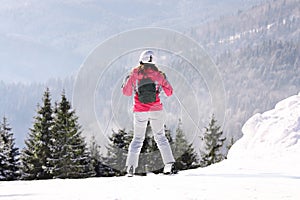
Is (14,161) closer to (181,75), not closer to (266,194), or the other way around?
(181,75)

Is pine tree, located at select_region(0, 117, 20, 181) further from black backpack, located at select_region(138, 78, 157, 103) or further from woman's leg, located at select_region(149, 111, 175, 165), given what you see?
black backpack, located at select_region(138, 78, 157, 103)

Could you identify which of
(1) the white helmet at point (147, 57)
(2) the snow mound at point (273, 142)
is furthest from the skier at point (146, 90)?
(2) the snow mound at point (273, 142)

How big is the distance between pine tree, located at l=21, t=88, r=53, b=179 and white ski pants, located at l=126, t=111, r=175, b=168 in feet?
67.4

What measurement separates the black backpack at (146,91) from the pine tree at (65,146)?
2023 centimetres

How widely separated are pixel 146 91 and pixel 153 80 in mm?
330

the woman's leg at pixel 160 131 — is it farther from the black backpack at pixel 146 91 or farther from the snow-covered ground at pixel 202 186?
the snow-covered ground at pixel 202 186

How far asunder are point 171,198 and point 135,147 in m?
3.75

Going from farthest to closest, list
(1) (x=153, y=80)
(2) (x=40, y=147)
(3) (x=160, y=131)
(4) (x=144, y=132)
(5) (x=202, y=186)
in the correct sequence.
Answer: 1. (2) (x=40, y=147)
2. (3) (x=160, y=131)
3. (4) (x=144, y=132)
4. (1) (x=153, y=80)
5. (5) (x=202, y=186)

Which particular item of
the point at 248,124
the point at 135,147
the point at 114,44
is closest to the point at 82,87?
the point at 114,44

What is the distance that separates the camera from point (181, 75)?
12758 mm

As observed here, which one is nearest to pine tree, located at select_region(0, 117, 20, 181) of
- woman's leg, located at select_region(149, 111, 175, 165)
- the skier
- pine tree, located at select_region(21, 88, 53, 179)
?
pine tree, located at select_region(21, 88, 53, 179)

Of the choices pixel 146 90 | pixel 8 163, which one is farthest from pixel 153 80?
pixel 8 163

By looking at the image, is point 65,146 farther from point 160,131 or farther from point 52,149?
point 160,131

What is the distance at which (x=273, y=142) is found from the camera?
643 inches
